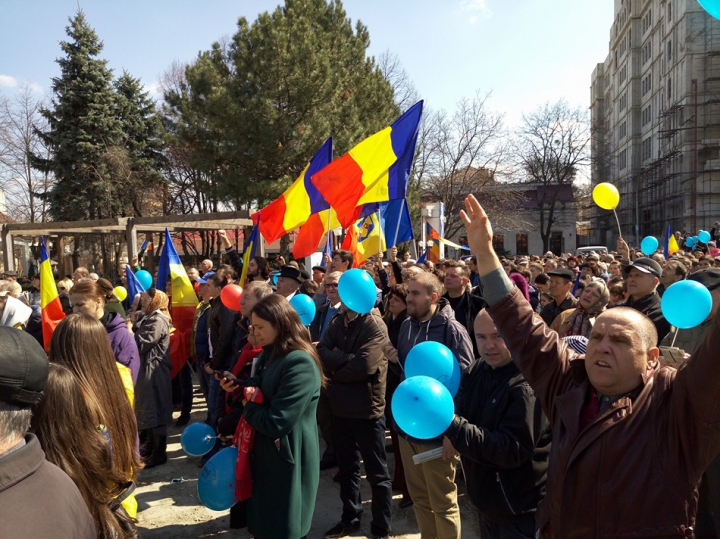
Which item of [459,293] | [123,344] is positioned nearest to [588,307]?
[459,293]

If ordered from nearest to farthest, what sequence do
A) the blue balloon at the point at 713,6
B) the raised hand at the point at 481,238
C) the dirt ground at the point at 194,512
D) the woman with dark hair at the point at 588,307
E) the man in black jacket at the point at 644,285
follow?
the blue balloon at the point at 713,6, the raised hand at the point at 481,238, the dirt ground at the point at 194,512, the man in black jacket at the point at 644,285, the woman with dark hair at the point at 588,307

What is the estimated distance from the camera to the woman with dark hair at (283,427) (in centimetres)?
314

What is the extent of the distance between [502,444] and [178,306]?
576cm

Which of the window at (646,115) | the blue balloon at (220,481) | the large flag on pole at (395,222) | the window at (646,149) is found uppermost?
the window at (646,115)

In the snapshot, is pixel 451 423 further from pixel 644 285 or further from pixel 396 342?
pixel 644 285

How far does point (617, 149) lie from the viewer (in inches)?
2244

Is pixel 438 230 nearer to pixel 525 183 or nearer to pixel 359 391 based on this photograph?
pixel 359 391

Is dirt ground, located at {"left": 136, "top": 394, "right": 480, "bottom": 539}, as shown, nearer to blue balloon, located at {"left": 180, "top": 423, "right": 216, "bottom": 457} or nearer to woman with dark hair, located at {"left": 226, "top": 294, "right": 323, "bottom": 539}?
blue balloon, located at {"left": 180, "top": 423, "right": 216, "bottom": 457}

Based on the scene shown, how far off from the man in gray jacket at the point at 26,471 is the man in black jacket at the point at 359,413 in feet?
9.07

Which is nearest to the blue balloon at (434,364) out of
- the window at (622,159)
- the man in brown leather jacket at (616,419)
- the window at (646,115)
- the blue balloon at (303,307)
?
the man in brown leather jacket at (616,419)

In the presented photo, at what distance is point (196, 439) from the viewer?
158 inches

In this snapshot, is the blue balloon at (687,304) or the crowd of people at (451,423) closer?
the crowd of people at (451,423)

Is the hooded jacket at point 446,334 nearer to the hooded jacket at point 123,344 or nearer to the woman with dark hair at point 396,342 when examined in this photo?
the woman with dark hair at point 396,342

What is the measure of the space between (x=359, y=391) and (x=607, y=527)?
8.16ft
